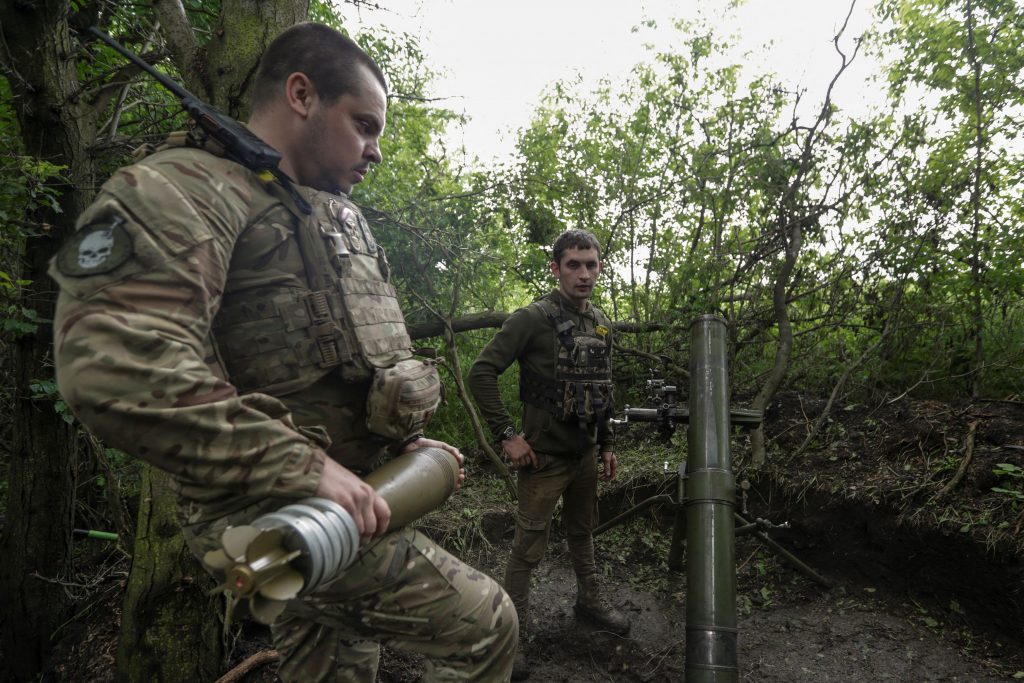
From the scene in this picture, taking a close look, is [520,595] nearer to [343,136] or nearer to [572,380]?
[572,380]

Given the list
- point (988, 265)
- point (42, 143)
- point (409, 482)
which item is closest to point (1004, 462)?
point (988, 265)

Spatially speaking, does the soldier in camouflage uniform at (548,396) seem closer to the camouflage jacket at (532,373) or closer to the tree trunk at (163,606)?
the camouflage jacket at (532,373)

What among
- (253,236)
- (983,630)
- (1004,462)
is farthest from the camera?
(1004,462)

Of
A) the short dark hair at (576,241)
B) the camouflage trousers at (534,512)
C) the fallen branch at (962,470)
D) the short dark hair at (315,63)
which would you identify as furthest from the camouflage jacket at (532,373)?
the fallen branch at (962,470)

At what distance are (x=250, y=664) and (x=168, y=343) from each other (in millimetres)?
2422

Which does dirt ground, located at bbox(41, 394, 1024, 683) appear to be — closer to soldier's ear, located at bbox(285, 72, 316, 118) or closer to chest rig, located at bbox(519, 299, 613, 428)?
chest rig, located at bbox(519, 299, 613, 428)

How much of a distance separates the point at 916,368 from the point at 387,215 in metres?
4.56

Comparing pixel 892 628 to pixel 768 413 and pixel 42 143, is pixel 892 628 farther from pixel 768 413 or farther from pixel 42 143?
Result: pixel 42 143

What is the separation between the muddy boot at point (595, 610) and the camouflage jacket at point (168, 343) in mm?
2925

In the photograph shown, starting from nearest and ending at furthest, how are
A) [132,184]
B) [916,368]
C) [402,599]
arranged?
[132,184] < [402,599] < [916,368]

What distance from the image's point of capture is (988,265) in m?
4.53

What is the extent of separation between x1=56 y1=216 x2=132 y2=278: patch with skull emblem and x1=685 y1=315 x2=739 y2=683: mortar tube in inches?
87.5

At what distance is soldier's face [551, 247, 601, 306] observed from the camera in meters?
3.55

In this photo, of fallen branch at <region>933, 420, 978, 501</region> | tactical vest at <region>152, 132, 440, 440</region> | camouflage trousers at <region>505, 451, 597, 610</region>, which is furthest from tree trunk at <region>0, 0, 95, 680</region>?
fallen branch at <region>933, 420, 978, 501</region>
